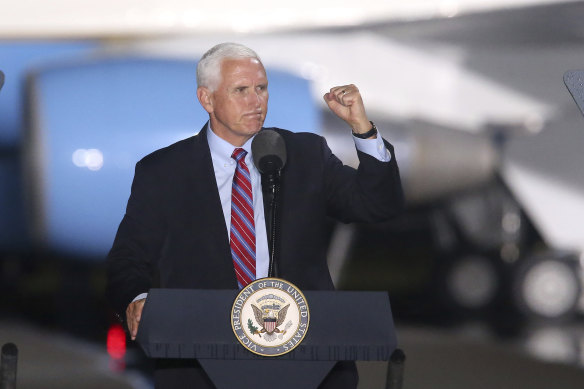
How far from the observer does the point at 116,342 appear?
4.26 metres

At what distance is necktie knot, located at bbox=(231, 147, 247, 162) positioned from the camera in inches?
75.6

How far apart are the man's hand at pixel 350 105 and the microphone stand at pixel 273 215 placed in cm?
22

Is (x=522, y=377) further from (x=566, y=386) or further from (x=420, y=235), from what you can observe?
(x=420, y=235)

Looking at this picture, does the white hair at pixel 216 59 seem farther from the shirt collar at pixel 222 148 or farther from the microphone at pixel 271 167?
the microphone at pixel 271 167

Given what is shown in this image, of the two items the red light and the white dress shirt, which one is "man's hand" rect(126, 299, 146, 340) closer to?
the white dress shirt

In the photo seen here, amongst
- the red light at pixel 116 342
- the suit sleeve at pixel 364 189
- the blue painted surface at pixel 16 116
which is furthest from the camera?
the red light at pixel 116 342

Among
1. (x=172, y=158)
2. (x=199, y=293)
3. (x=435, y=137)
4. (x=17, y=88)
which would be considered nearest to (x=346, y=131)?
(x=435, y=137)

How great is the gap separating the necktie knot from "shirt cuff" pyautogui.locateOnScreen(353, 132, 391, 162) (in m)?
0.28

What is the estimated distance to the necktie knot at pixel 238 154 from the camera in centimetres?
192

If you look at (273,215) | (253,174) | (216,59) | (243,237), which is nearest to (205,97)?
(216,59)

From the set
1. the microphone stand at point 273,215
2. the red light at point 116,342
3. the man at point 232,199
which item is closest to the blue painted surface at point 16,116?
the red light at point 116,342

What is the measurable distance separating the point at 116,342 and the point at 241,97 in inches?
103

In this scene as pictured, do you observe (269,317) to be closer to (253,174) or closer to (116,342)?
(253,174)

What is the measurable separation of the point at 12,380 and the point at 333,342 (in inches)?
39.2
